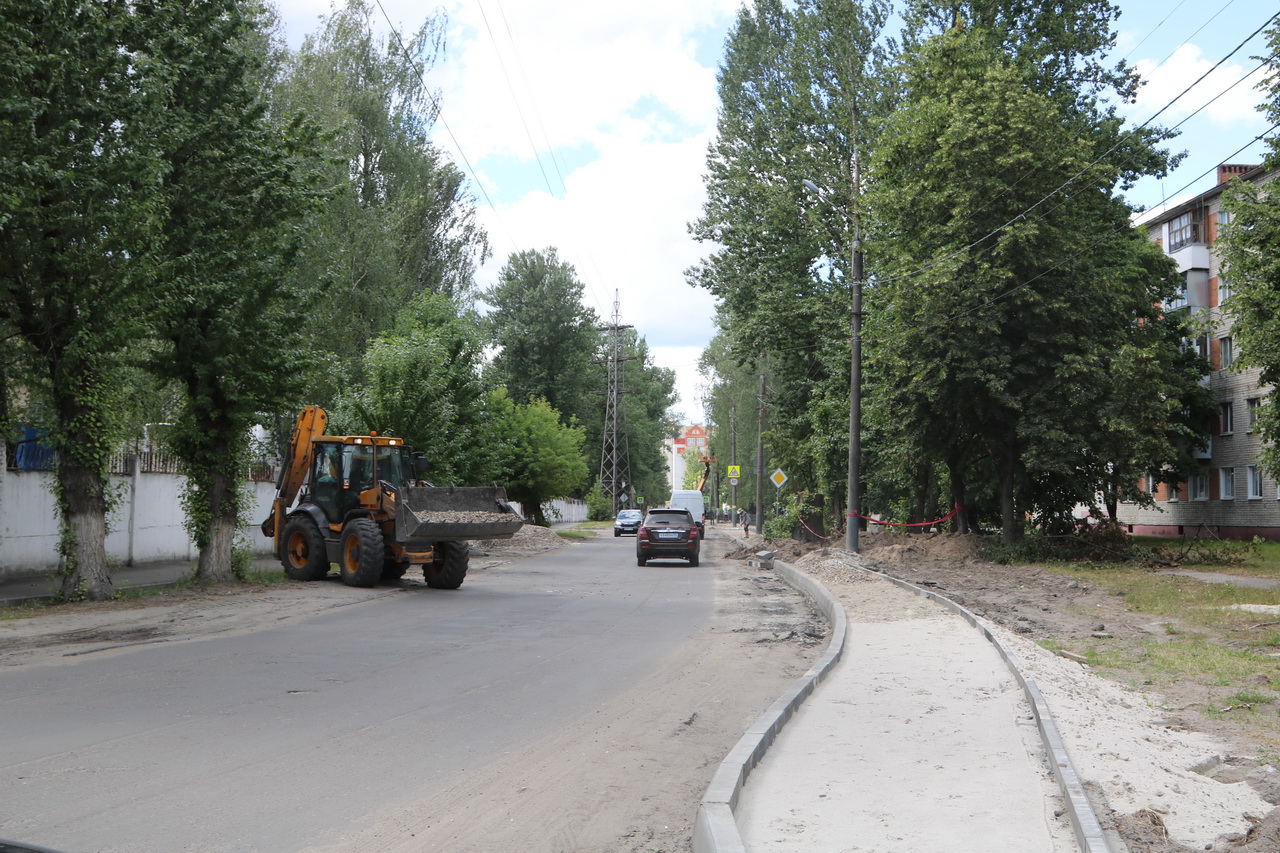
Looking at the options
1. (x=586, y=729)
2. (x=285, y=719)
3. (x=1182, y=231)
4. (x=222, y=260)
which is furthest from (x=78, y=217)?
(x=1182, y=231)

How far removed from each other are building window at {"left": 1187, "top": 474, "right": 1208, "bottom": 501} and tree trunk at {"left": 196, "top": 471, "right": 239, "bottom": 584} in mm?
40794

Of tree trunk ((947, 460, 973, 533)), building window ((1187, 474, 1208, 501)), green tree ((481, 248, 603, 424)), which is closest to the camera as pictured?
tree trunk ((947, 460, 973, 533))

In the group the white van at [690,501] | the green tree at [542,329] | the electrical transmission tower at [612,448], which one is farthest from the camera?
the electrical transmission tower at [612,448]

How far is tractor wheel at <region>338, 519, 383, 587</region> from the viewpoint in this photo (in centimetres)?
1978

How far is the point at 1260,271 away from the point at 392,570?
61.1ft

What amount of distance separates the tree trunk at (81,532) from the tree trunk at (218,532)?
2949mm

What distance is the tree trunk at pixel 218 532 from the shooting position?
1961cm

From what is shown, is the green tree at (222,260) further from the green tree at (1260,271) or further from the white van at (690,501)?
the white van at (690,501)

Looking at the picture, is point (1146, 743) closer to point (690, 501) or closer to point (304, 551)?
point (304, 551)

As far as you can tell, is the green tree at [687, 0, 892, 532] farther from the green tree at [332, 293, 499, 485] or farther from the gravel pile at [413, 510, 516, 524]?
the gravel pile at [413, 510, 516, 524]

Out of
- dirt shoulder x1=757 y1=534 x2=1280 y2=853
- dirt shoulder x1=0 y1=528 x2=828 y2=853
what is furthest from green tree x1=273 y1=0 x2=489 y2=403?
dirt shoulder x1=757 y1=534 x2=1280 y2=853

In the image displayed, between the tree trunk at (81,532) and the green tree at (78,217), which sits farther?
the tree trunk at (81,532)

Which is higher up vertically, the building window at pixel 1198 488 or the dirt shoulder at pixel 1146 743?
the building window at pixel 1198 488

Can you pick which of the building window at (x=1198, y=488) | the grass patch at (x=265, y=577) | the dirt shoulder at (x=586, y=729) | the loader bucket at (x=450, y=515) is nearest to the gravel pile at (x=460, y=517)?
the loader bucket at (x=450, y=515)
